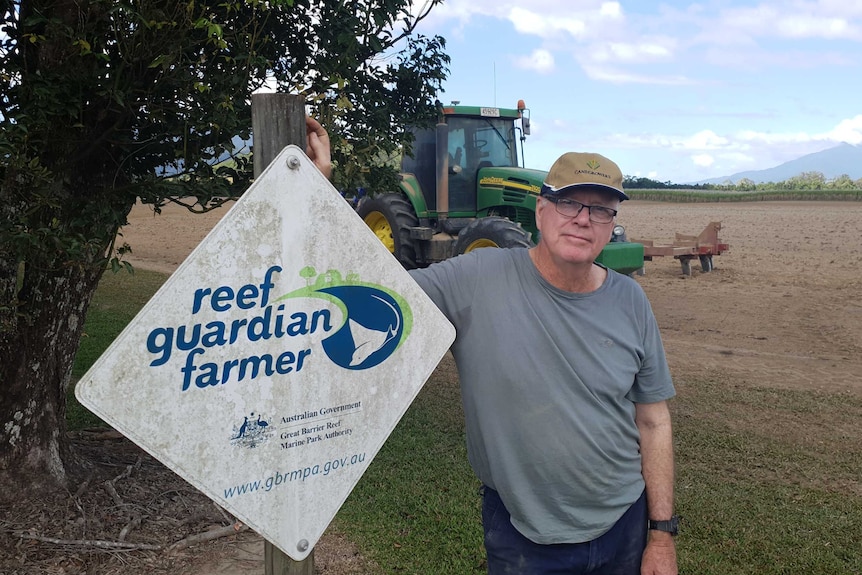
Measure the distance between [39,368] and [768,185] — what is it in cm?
4575

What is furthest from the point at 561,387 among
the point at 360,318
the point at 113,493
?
the point at 113,493

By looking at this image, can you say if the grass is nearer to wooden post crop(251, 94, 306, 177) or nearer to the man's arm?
the man's arm

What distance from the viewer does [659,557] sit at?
2.26 meters

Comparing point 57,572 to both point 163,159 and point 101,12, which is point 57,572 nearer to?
point 163,159

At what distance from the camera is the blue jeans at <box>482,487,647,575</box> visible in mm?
2143

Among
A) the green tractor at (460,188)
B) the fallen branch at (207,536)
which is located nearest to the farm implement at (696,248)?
the green tractor at (460,188)

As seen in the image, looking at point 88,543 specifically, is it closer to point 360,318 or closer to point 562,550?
point 562,550

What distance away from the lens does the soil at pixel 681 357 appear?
3.85 meters

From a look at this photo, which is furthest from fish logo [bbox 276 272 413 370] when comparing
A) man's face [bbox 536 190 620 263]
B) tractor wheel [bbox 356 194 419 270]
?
tractor wheel [bbox 356 194 419 270]

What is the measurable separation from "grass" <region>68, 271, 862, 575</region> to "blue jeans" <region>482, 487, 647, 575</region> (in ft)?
5.57

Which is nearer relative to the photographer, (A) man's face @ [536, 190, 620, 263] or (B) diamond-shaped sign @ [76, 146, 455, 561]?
(B) diamond-shaped sign @ [76, 146, 455, 561]

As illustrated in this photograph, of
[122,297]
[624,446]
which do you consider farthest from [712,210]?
[624,446]

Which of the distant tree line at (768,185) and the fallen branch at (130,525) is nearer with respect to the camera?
the fallen branch at (130,525)

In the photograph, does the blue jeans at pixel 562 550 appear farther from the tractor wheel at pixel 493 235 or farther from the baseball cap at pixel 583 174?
the tractor wheel at pixel 493 235
